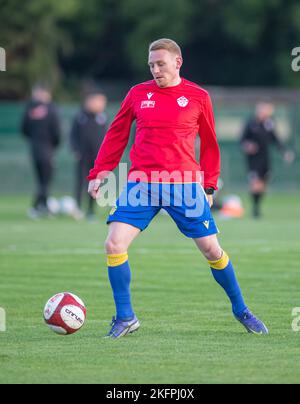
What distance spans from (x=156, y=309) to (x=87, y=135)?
40.5 feet

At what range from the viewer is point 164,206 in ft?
29.7

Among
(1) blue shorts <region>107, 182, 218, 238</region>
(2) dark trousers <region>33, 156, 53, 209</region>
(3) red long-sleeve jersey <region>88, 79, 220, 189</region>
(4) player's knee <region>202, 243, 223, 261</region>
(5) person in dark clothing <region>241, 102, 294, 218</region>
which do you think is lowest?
(2) dark trousers <region>33, 156, 53, 209</region>

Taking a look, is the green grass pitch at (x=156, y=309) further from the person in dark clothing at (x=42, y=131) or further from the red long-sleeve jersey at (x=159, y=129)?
the person in dark clothing at (x=42, y=131)

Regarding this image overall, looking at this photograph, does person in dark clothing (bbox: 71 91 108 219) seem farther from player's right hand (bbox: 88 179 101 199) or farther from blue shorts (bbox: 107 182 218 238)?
blue shorts (bbox: 107 182 218 238)

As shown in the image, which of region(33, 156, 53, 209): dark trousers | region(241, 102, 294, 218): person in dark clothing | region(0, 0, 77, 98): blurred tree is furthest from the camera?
region(0, 0, 77, 98): blurred tree

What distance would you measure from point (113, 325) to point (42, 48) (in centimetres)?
2946

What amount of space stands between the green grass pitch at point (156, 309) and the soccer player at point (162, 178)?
42 centimetres

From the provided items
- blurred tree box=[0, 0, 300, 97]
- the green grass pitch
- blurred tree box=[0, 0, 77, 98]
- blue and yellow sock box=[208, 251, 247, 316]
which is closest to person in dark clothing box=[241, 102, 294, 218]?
the green grass pitch

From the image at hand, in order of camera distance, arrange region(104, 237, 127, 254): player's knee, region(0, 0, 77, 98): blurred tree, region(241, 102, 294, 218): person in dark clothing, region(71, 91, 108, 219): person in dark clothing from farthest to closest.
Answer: region(0, 0, 77, 98): blurred tree → region(241, 102, 294, 218): person in dark clothing → region(71, 91, 108, 219): person in dark clothing → region(104, 237, 127, 254): player's knee

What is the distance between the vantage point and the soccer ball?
893cm

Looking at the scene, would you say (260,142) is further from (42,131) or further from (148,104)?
(148,104)

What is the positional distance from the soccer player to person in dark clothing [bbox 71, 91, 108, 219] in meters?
13.3

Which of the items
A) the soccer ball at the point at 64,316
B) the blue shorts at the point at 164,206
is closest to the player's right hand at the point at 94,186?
the blue shorts at the point at 164,206

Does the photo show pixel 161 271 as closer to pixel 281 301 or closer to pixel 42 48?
pixel 281 301
